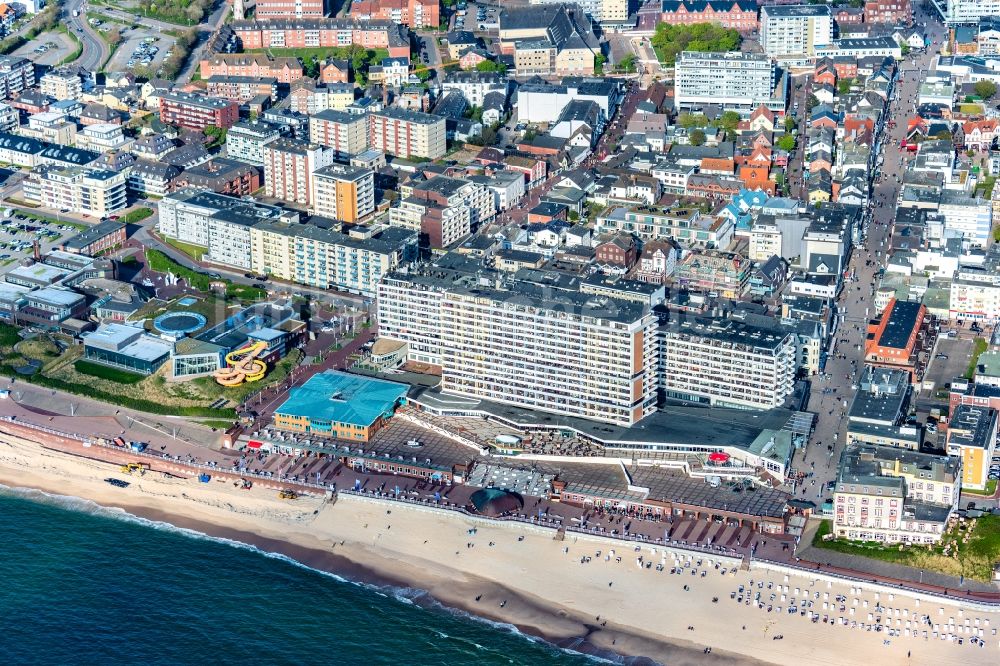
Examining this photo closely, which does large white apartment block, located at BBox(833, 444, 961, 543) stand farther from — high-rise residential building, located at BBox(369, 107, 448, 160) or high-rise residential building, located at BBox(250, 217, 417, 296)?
high-rise residential building, located at BBox(369, 107, 448, 160)

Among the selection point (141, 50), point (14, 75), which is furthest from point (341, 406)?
point (141, 50)

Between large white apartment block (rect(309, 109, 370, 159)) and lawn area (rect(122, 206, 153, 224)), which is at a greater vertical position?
large white apartment block (rect(309, 109, 370, 159))

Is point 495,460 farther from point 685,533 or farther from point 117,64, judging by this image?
point 117,64

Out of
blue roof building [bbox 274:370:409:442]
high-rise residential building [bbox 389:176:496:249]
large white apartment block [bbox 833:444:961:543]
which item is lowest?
large white apartment block [bbox 833:444:961:543]

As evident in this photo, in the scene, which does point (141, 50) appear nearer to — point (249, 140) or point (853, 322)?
point (249, 140)

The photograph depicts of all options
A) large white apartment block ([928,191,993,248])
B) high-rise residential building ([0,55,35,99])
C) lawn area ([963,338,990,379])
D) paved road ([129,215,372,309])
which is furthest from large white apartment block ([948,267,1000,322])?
high-rise residential building ([0,55,35,99])

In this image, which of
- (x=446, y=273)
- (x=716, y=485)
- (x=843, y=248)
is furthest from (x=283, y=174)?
(x=716, y=485)

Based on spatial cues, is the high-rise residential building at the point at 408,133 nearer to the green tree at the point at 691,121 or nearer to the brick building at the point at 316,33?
the green tree at the point at 691,121
